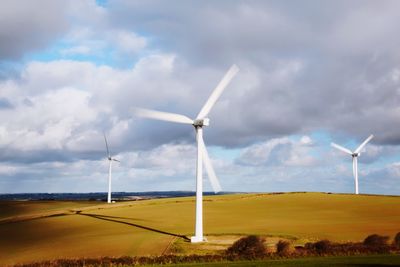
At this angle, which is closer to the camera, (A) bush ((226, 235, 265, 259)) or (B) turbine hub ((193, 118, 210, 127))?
(A) bush ((226, 235, 265, 259))

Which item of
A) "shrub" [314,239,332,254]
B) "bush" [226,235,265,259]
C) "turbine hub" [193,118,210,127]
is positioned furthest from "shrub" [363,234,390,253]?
"turbine hub" [193,118,210,127]

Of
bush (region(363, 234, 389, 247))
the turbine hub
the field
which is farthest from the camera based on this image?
the turbine hub

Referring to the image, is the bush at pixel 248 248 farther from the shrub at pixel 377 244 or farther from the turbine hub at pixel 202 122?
the turbine hub at pixel 202 122

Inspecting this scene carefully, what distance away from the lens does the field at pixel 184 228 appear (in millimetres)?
45656

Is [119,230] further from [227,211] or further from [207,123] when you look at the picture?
[227,211]

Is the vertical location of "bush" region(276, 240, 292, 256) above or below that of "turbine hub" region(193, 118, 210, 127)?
below

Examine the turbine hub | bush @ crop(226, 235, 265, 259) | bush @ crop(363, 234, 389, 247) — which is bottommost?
bush @ crop(226, 235, 265, 259)

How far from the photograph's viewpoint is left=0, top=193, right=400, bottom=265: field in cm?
4566

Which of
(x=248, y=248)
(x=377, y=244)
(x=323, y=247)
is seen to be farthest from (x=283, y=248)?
(x=377, y=244)

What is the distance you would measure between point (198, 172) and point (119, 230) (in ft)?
52.5

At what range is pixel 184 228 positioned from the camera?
5941cm

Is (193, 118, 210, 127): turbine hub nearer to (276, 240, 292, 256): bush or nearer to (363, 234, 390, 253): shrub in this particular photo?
(276, 240, 292, 256): bush

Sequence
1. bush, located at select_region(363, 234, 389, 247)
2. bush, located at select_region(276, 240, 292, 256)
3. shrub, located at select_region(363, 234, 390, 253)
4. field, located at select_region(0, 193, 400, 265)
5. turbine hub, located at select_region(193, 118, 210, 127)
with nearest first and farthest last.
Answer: shrub, located at select_region(363, 234, 390, 253)
bush, located at select_region(276, 240, 292, 256)
bush, located at select_region(363, 234, 389, 247)
field, located at select_region(0, 193, 400, 265)
turbine hub, located at select_region(193, 118, 210, 127)

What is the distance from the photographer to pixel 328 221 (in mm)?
64875
